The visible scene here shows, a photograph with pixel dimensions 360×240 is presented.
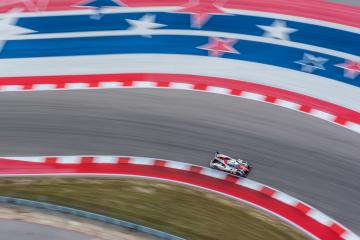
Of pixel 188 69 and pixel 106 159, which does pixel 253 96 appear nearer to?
pixel 188 69

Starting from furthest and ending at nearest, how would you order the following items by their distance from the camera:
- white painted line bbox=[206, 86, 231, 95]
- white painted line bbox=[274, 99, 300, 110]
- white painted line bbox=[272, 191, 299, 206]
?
white painted line bbox=[206, 86, 231, 95]
white painted line bbox=[274, 99, 300, 110]
white painted line bbox=[272, 191, 299, 206]

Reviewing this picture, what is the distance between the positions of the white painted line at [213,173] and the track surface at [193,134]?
430mm

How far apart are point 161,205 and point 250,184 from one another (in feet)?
11.6

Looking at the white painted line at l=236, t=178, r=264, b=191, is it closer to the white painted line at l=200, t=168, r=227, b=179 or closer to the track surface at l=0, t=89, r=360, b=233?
the track surface at l=0, t=89, r=360, b=233

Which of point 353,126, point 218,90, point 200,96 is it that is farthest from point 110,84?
point 353,126

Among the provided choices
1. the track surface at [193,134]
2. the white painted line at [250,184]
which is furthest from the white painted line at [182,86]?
the white painted line at [250,184]

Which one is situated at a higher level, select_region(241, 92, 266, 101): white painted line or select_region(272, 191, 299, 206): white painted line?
select_region(241, 92, 266, 101): white painted line

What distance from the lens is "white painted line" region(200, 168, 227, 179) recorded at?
68.3 ft

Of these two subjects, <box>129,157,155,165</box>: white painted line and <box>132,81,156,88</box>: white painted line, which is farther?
<box>132,81,156,88</box>: white painted line

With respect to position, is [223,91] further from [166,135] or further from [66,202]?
[66,202]

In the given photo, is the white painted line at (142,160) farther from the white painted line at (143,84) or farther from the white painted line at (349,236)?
the white painted line at (349,236)

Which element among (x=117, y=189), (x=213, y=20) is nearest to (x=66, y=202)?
(x=117, y=189)

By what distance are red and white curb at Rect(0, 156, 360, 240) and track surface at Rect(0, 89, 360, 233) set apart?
379mm

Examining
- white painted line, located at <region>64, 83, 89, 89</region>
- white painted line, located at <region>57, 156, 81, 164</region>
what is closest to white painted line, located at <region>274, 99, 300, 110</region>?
white painted line, located at <region>64, 83, 89, 89</region>
